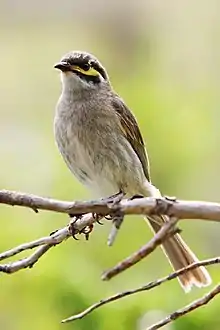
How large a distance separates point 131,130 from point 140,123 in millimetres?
1247

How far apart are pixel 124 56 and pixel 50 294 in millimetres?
3787

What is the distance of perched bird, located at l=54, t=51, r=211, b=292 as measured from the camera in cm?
192

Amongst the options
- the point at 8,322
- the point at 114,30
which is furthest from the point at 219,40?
the point at 8,322

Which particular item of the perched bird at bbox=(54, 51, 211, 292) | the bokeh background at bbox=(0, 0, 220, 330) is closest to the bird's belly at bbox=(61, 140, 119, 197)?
the perched bird at bbox=(54, 51, 211, 292)

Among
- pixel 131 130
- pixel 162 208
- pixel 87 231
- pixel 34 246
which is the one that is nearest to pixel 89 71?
pixel 131 130

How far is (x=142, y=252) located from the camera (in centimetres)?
91

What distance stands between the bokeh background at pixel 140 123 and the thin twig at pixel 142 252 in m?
0.86

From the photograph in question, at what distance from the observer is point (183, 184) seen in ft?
11.5

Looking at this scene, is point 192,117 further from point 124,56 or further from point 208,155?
point 124,56

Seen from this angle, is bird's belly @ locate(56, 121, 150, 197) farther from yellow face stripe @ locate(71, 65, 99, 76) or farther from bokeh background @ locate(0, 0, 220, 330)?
bokeh background @ locate(0, 0, 220, 330)

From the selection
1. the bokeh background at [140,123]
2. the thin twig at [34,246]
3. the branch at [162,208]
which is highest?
the branch at [162,208]

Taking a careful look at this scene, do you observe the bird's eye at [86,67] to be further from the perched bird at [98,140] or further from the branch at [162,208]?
the branch at [162,208]

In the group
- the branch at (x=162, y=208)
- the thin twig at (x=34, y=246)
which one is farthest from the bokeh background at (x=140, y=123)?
the branch at (x=162, y=208)

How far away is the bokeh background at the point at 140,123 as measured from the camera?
2.02 metres
